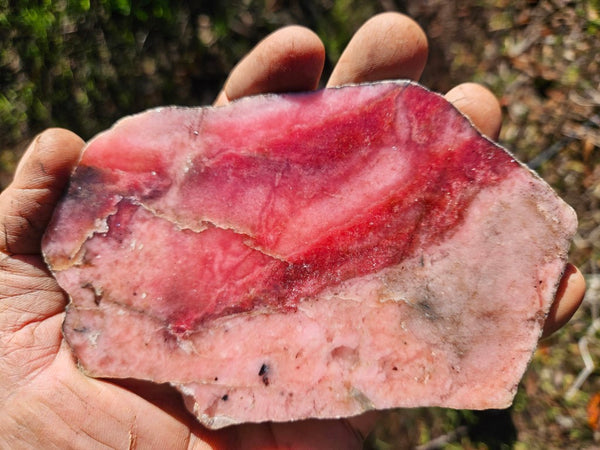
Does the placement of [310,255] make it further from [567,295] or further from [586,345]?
[586,345]

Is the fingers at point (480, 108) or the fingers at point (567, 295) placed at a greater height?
the fingers at point (480, 108)

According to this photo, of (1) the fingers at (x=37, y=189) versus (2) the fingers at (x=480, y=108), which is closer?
(1) the fingers at (x=37, y=189)

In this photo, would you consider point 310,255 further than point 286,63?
No

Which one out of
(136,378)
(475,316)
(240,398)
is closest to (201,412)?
(240,398)

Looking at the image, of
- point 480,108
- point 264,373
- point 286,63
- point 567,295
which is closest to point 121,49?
point 286,63

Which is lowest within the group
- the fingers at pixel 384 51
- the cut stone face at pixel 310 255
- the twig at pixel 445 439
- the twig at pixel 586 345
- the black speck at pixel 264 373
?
the twig at pixel 445 439

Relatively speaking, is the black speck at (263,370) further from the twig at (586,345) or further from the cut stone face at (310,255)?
the twig at (586,345)

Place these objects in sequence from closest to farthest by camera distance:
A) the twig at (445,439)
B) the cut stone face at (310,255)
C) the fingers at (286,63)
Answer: the cut stone face at (310,255) < the fingers at (286,63) < the twig at (445,439)

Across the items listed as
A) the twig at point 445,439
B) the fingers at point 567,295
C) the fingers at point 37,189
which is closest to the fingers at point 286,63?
the fingers at point 37,189
